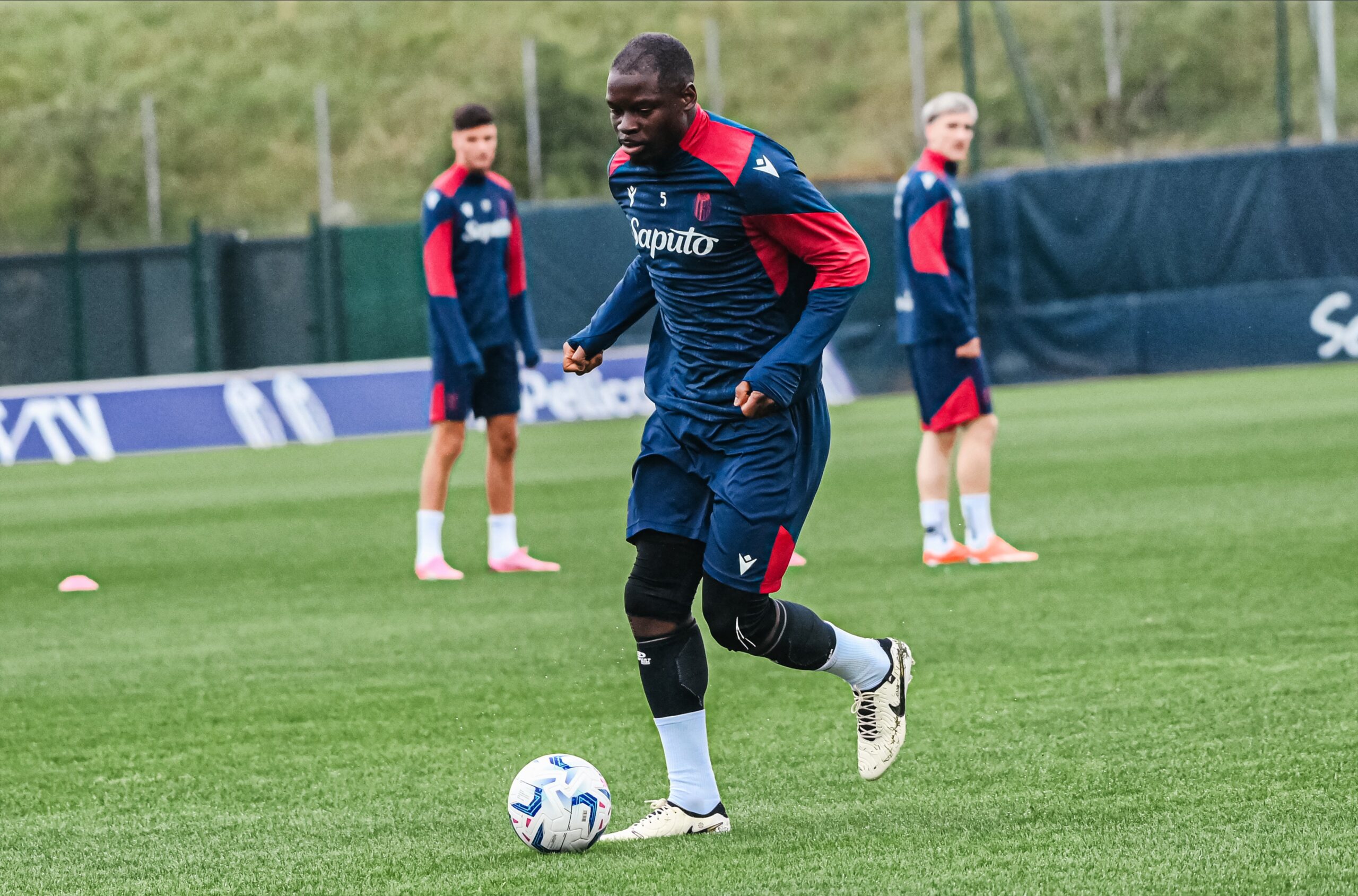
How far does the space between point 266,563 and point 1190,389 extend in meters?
14.0

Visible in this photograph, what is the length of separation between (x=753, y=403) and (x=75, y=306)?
2370cm

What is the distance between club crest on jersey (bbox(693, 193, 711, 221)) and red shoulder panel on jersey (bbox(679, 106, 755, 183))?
74mm

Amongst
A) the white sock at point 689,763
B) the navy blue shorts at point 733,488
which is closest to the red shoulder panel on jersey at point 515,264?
the navy blue shorts at point 733,488

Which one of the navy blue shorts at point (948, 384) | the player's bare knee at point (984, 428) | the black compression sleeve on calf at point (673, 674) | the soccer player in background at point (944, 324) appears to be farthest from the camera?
the player's bare knee at point (984, 428)

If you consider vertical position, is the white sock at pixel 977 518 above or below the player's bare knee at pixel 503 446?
below

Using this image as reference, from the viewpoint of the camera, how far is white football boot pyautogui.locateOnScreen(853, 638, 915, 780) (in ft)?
16.1

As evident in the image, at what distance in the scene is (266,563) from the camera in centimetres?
1096

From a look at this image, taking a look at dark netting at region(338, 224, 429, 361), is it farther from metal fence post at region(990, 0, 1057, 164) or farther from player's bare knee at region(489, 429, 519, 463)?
player's bare knee at region(489, 429, 519, 463)

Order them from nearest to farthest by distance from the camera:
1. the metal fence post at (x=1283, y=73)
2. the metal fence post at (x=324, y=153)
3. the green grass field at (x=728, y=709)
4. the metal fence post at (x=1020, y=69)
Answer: the green grass field at (x=728, y=709) < the metal fence post at (x=1283, y=73) < the metal fence post at (x=1020, y=69) < the metal fence post at (x=324, y=153)

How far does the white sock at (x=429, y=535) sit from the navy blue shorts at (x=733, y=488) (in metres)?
5.08

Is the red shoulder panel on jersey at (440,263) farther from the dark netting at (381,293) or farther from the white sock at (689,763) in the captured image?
the dark netting at (381,293)

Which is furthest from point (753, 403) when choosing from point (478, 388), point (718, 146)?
point (478, 388)

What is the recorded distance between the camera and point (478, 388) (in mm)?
9672

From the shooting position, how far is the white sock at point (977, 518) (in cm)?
934
